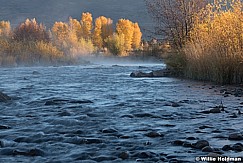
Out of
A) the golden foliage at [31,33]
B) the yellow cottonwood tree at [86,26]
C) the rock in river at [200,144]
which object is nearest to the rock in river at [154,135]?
the rock in river at [200,144]

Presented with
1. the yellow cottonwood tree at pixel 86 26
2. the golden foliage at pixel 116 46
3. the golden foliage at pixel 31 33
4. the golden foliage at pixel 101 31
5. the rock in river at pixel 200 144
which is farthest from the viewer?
the yellow cottonwood tree at pixel 86 26

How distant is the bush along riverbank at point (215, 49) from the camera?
15.9 m

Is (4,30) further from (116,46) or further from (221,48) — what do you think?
(221,48)

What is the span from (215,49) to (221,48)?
0.46 m

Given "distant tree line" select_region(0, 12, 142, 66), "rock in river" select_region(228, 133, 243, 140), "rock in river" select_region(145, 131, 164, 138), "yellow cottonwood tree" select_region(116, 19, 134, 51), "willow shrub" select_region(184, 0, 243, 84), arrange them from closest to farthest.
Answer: "rock in river" select_region(228, 133, 243, 140) → "rock in river" select_region(145, 131, 164, 138) → "willow shrub" select_region(184, 0, 243, 84) → "distant tree line" select_region(0, 12, 142, 66) → "yellow cottonwood tree" select_region(116, 19, 134, 51)

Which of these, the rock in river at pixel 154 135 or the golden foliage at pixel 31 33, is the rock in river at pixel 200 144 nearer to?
the rock in river at pixel 154 135

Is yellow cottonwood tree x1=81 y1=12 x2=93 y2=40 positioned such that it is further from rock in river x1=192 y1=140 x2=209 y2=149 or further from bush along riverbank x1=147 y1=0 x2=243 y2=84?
rock in river x1=192 y1=140 x2=209 y2=149

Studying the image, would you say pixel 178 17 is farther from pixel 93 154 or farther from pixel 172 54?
pixel 93 154

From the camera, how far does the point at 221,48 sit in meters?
16.6

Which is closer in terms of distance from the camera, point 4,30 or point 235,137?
point 235,137

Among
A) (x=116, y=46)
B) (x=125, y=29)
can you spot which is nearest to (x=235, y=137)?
(x=116, y=46)

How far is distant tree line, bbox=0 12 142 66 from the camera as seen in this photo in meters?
40.8

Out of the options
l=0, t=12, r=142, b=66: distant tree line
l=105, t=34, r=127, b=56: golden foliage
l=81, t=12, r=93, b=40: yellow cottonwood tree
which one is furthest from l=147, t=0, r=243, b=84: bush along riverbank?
l=81, t=12, r=93, b=40: yellow cottonwood tree

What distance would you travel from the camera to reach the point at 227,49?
16234 mm
